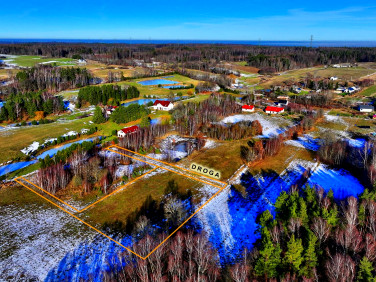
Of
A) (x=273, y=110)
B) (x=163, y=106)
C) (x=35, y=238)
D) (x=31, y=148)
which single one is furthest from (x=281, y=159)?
(x=31, y=148)

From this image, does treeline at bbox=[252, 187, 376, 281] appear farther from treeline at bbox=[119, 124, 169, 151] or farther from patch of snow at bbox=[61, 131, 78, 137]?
patch of snow at bbox=[61, 131, 78, 137]

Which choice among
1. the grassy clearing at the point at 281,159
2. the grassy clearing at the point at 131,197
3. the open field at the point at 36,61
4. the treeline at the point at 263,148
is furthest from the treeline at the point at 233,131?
the open field at the point at 36,61

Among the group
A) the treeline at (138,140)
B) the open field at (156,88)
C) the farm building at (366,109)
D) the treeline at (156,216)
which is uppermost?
the open field at (156,88)

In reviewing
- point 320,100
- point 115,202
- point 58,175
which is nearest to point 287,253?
point 115,202

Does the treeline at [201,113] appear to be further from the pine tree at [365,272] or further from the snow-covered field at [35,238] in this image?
the pine tree at [365,272]

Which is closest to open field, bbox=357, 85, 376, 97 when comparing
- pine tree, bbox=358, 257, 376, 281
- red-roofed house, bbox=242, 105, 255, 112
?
red-roofed house, bbox=242, 105, 255, 112

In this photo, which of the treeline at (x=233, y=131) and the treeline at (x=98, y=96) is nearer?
the treeline at (x=233, y=131)
